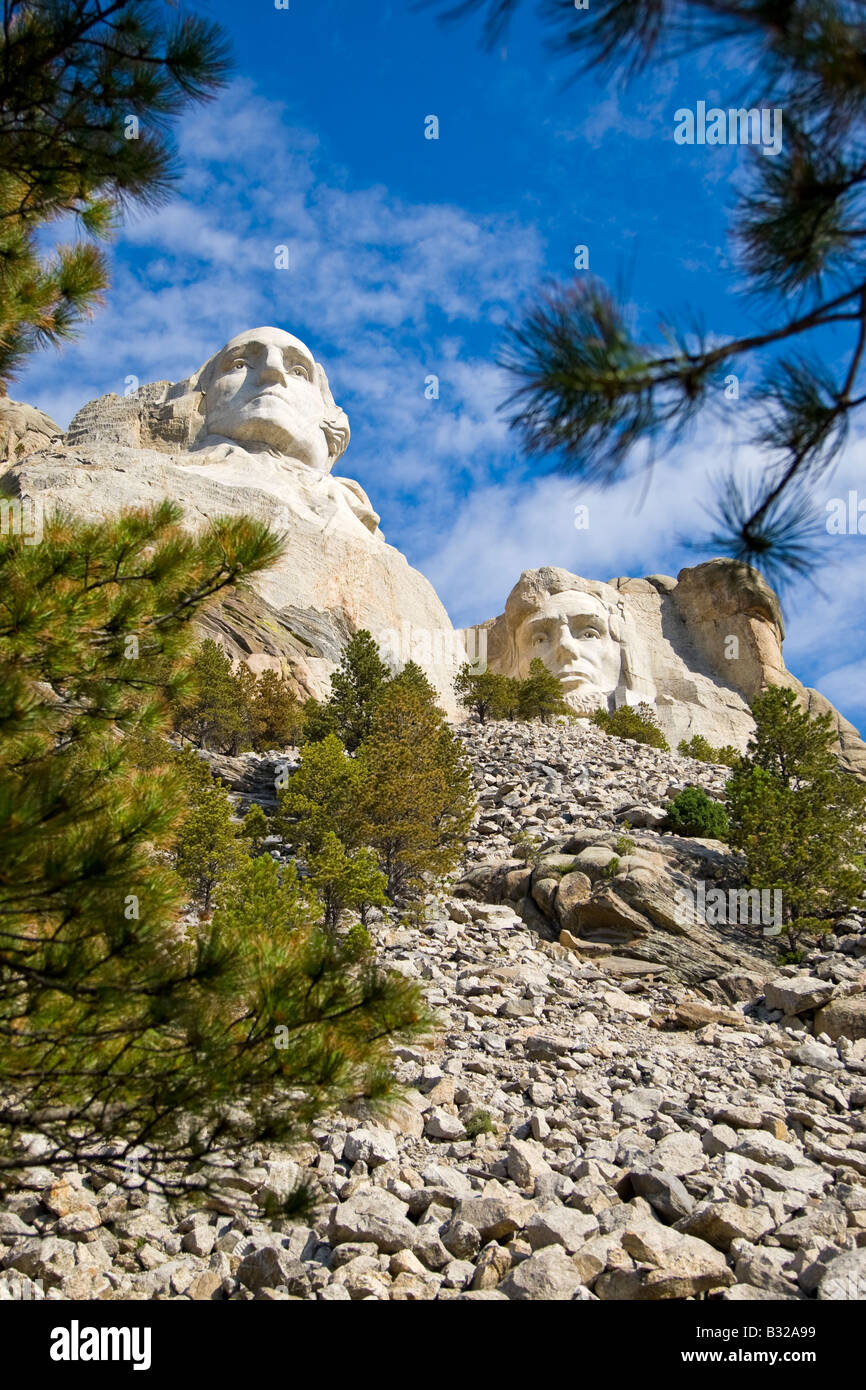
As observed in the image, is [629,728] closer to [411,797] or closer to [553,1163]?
[411,797]

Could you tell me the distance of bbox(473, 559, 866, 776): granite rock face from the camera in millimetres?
42594

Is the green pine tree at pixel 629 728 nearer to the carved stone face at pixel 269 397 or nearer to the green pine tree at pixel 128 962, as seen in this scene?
the carved stone face at pixel 269 397

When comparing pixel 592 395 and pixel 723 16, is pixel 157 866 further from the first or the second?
pixel 723 16

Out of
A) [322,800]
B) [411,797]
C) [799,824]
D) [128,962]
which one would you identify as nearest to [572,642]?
[799,824]

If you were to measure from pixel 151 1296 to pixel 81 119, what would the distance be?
6.54 meters

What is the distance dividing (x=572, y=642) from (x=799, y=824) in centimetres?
2731

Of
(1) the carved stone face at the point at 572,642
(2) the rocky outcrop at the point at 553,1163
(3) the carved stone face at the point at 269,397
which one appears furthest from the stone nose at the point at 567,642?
(2) the rocky outcrop at the point at 553,1163

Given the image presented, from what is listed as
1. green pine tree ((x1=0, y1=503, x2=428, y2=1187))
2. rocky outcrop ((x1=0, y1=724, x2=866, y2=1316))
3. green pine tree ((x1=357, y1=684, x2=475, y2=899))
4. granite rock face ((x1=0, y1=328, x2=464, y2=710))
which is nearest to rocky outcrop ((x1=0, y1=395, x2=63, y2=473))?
granite rock face ((x1=0, y1=328, x2=464, y2=710))

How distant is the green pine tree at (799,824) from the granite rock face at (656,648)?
2104 cm

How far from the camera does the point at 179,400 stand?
3956 centimetres

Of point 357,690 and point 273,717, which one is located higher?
point 357,690

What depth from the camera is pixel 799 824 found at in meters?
15.7

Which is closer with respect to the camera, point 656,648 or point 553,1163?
point 553,1163

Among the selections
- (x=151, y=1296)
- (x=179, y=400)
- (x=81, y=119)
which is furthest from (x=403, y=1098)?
(x=179, y=400)
